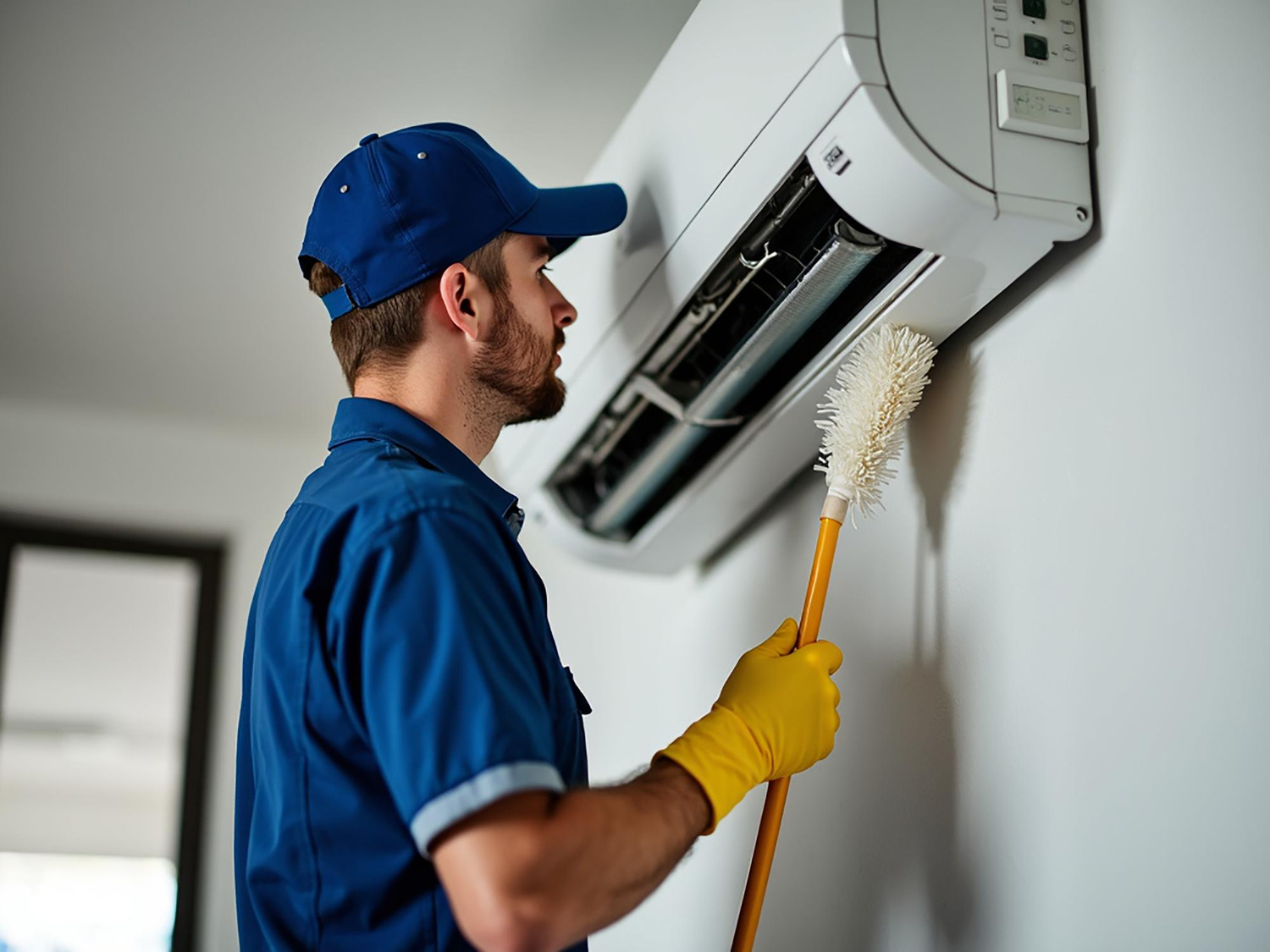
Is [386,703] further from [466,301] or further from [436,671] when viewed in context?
[466,301]

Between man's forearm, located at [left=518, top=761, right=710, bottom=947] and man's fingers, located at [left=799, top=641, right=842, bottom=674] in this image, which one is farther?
man's fingers, located at [left=799, top=641, right=842, bottom=674]

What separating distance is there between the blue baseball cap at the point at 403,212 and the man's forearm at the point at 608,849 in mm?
588

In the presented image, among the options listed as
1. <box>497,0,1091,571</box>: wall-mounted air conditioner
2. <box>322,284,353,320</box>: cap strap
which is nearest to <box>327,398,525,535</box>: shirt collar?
<box>322,284,353,320</box>: cap strap

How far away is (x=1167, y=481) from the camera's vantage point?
979mm

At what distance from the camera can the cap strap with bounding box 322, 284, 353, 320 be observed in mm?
1253

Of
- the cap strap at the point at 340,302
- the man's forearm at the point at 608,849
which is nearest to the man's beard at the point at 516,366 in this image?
the cap strap at the point at 340,302

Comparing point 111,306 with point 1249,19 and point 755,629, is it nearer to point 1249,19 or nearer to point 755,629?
point 755,629

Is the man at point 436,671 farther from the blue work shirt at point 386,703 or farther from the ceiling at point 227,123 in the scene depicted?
the ceiling at point 227,123

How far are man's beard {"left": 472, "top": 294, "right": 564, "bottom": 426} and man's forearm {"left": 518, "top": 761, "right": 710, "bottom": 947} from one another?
0.49 m

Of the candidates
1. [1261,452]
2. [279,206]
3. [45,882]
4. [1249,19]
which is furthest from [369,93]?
[45,882]

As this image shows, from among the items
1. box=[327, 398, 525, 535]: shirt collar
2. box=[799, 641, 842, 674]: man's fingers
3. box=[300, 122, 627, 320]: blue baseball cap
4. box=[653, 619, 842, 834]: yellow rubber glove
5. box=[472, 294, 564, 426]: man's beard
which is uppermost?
box=[300, 122, 627, 320]: blue baseball cap

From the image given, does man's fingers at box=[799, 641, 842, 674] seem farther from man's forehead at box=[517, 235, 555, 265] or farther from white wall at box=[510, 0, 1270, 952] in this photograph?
man's forehead at box=[517, 235, 555, 265]

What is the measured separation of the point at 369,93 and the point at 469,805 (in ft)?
4.40

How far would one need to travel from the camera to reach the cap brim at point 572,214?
1.31m
